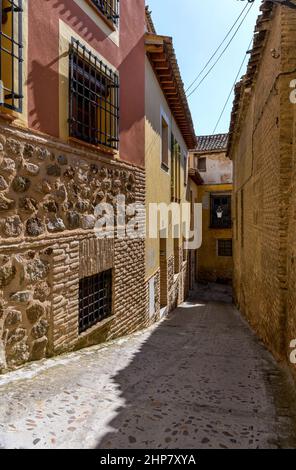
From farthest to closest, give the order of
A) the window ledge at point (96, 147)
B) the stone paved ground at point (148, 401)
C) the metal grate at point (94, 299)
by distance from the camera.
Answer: the metal grate at point (94, 299) < the window ledge at point (96, 147) < the stone paved ground at point (148, 401)

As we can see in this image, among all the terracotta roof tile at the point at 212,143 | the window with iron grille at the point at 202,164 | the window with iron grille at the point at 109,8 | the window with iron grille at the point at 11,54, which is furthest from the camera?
the window with iron grille at the point at 202,164

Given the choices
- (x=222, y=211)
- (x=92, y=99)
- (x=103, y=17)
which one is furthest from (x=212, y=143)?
(x=92, y=99)

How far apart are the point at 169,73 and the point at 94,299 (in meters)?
5.76

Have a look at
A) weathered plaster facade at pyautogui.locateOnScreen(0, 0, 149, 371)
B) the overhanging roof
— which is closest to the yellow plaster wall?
the overhanging roof

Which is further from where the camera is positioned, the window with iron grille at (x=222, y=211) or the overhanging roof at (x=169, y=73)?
the window with iron grille at (x=222, y=211)

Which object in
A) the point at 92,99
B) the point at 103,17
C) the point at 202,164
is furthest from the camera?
the point at 202,164

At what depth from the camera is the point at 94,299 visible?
554cm

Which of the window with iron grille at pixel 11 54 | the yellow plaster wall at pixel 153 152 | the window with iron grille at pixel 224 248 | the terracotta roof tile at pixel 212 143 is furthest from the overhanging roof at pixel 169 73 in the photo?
the window with iron grille at pixel 224 248

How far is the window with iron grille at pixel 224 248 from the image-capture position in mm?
21609

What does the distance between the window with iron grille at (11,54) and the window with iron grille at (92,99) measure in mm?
955

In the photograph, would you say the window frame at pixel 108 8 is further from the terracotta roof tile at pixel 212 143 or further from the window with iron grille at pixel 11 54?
the terracotta roof tile at pixel 212 143

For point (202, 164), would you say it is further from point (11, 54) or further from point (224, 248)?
point (11, 54)

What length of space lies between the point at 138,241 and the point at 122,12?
4.03m

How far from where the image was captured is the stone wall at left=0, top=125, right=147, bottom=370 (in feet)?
11.9
